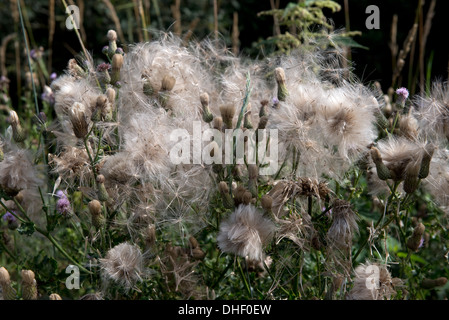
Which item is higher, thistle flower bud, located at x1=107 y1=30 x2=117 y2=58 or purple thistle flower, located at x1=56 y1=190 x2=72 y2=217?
thistle flower bud, located at x1=107 y1=30 x2=117 y2=58

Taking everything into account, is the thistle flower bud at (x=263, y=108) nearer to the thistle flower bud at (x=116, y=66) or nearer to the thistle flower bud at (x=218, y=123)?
the thistle flower bud at (x=218, y=123)

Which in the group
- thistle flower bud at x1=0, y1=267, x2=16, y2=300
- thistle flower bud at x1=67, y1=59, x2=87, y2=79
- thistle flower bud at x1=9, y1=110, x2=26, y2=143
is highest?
thistle flower bud at x1=67, y1=59, x2=87, y2=79

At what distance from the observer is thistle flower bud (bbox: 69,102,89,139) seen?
1.74 m

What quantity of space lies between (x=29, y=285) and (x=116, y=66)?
2.65 feet

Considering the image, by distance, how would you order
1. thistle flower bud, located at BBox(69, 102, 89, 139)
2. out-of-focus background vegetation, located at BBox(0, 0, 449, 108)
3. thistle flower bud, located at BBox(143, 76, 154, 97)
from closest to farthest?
thistle flower bud, located at BBox(69, 102, 89, 139), thistle flower bud, located at BBox(143, 76, 154, 97), out-of-focus background vegetation, located at BBox(0, 0, 449, 108)

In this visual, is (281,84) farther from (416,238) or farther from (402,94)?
(416,238)

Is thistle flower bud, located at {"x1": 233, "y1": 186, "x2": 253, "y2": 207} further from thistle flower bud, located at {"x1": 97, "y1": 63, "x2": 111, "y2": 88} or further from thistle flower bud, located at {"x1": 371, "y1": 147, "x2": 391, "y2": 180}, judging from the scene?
thistle flower bud, located at {"x1": 97, "y1": 63, "x2": 111, "y2": 88}

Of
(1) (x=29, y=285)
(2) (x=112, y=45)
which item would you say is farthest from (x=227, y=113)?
(1) (x=29, y=285)

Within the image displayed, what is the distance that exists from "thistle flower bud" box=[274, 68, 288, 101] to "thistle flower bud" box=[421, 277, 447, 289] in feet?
2.62

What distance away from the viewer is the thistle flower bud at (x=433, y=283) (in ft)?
5.94

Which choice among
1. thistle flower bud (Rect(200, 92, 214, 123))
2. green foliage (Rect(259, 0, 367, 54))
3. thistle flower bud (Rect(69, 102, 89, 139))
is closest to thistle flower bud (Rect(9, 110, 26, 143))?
thistle flower bud (Rect(69, 102, 89, 139))

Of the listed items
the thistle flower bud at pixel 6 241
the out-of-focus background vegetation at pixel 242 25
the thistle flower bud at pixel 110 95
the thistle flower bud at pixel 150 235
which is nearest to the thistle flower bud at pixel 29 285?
the thistle flower bud at pixel 150 235
